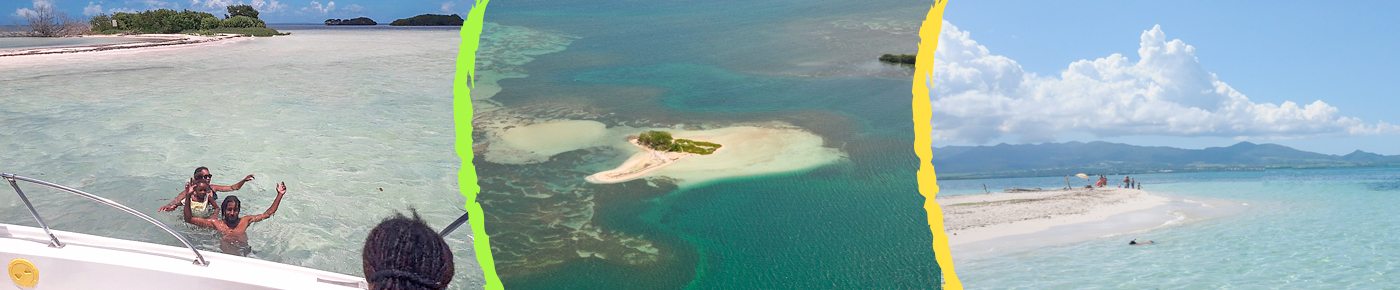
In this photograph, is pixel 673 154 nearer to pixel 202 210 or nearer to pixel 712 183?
pixel 712 183

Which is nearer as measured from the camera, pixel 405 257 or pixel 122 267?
pixel 405 257

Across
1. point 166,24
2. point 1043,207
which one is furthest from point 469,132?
point 166,24

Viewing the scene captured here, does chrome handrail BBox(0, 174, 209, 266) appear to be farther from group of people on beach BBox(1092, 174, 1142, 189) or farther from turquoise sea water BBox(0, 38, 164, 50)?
group of people on beach BBox(1092, 174, 1142, 189)

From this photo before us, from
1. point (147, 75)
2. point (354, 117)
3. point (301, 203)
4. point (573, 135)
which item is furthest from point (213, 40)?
point (573, 135)

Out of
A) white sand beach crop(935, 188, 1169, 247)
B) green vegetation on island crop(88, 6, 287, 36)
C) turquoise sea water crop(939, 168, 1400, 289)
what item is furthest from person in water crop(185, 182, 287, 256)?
green vegetation on island crop(88, 6, 287, 36)

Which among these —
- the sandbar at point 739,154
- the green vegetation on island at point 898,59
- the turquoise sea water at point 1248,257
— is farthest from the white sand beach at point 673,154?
the turquoise sea water at point 1248,257

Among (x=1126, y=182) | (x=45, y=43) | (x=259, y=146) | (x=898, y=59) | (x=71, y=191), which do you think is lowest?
(x=1126, y=182)

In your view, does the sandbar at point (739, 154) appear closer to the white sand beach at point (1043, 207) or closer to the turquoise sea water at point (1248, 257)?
the turquoise sea water at point (1248, 257)

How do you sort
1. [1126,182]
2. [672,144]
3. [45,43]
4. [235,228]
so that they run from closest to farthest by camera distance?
[672,144]
[235,228]
[45,43]
[1126,182]
